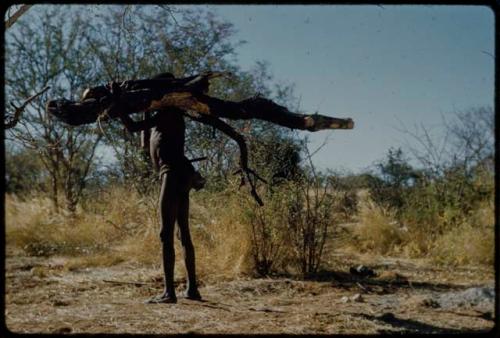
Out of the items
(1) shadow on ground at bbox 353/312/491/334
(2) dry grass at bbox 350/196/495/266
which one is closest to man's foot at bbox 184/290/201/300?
(1) shadow on ground at bbox 353/312/491/334

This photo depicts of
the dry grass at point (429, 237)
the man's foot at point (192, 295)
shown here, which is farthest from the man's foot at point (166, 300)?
the dry grass at point (429, 237)

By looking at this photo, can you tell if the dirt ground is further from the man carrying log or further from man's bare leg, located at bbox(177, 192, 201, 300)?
the man carrying log

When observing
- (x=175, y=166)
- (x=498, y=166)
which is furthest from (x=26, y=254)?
(x=498, y=166)

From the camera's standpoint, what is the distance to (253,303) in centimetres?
559

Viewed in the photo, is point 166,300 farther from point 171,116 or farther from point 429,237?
point 429,237

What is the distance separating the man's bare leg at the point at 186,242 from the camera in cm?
517

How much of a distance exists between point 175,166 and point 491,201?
17.9ft

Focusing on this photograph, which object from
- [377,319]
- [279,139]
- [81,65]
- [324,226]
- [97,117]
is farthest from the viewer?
[81,65]

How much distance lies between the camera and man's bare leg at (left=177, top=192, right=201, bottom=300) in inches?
203

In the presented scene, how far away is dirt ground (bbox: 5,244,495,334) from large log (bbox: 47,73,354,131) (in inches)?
61.7

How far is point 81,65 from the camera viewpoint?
41.7 ft

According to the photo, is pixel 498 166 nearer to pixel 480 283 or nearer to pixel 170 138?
pixel 170 138

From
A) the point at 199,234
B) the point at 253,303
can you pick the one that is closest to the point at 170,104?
the point at 253,303

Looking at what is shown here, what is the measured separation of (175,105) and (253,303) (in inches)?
88.9
